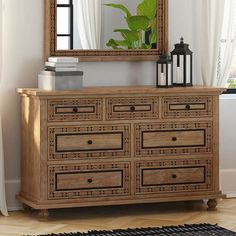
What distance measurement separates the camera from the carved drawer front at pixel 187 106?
5.23 m

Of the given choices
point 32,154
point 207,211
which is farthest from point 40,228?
point 207,211

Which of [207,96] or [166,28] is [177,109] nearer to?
[207,96]

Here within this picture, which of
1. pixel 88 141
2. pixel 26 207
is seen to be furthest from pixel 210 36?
pixel 26 207

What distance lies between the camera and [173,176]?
527cm

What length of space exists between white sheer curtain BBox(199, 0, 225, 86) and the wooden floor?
3.09 ft

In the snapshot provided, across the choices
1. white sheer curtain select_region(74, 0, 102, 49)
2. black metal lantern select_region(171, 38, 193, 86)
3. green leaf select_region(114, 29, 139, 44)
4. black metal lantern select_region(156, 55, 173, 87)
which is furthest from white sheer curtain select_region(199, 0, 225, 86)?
white sheer curtain select_region(74, 0, 102, 49)

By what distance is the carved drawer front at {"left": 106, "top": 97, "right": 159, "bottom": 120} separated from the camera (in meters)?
5.11

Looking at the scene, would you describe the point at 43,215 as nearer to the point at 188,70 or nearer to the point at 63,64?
the point at 63,64

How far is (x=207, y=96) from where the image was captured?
5293 mm

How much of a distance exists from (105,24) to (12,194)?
131cm

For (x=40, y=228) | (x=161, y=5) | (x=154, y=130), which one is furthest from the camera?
(x=161, y=5)

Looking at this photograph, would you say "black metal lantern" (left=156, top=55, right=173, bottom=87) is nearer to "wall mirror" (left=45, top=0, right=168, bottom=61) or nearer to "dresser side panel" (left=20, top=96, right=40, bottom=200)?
"wall mirror" (left=45, top=0, right=168, bottom=61)

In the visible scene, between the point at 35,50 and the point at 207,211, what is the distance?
1.58 m

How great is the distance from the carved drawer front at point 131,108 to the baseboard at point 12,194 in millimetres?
833
